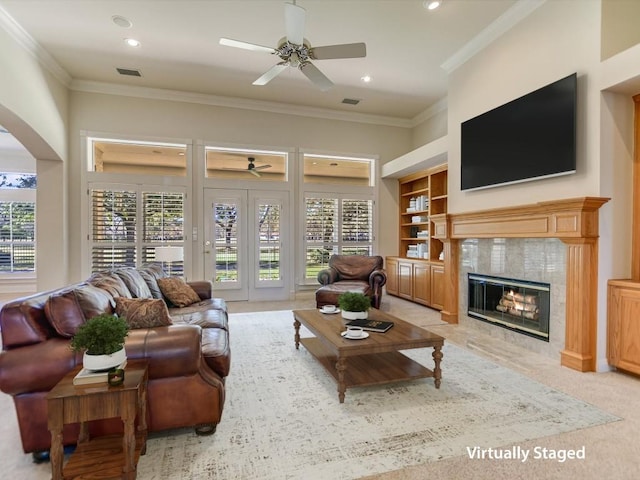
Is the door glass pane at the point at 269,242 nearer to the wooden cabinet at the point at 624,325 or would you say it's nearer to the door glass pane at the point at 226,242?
the door glass pane at the point at 226,242

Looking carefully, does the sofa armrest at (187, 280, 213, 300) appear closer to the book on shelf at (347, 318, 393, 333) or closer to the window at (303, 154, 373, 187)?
the book on shelf at (347, 318, 393, 333)

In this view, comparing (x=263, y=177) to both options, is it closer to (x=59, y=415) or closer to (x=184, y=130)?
(x=184, y=130)

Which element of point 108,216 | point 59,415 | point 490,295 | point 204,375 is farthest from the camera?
point 108,216

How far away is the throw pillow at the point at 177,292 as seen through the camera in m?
3.74

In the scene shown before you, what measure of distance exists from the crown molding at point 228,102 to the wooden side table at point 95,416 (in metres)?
5.53

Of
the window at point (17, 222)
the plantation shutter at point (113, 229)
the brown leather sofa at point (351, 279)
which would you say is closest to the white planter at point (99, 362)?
the brown leather sofa at point (351, 279)

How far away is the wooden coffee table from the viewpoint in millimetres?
2475

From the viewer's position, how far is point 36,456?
1832 mm

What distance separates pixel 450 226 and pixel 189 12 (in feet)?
13.9

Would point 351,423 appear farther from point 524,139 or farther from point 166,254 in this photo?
point 166,254

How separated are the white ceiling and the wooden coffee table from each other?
3.44 m

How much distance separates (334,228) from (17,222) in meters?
7.21

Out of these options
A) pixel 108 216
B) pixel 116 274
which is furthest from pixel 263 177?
pixel 116 274

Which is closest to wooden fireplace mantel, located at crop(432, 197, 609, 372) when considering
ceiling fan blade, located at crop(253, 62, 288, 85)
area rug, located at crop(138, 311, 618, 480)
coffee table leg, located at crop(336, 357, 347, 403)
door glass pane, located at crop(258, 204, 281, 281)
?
area rug, located at crop(138, 311, 618, 480)
